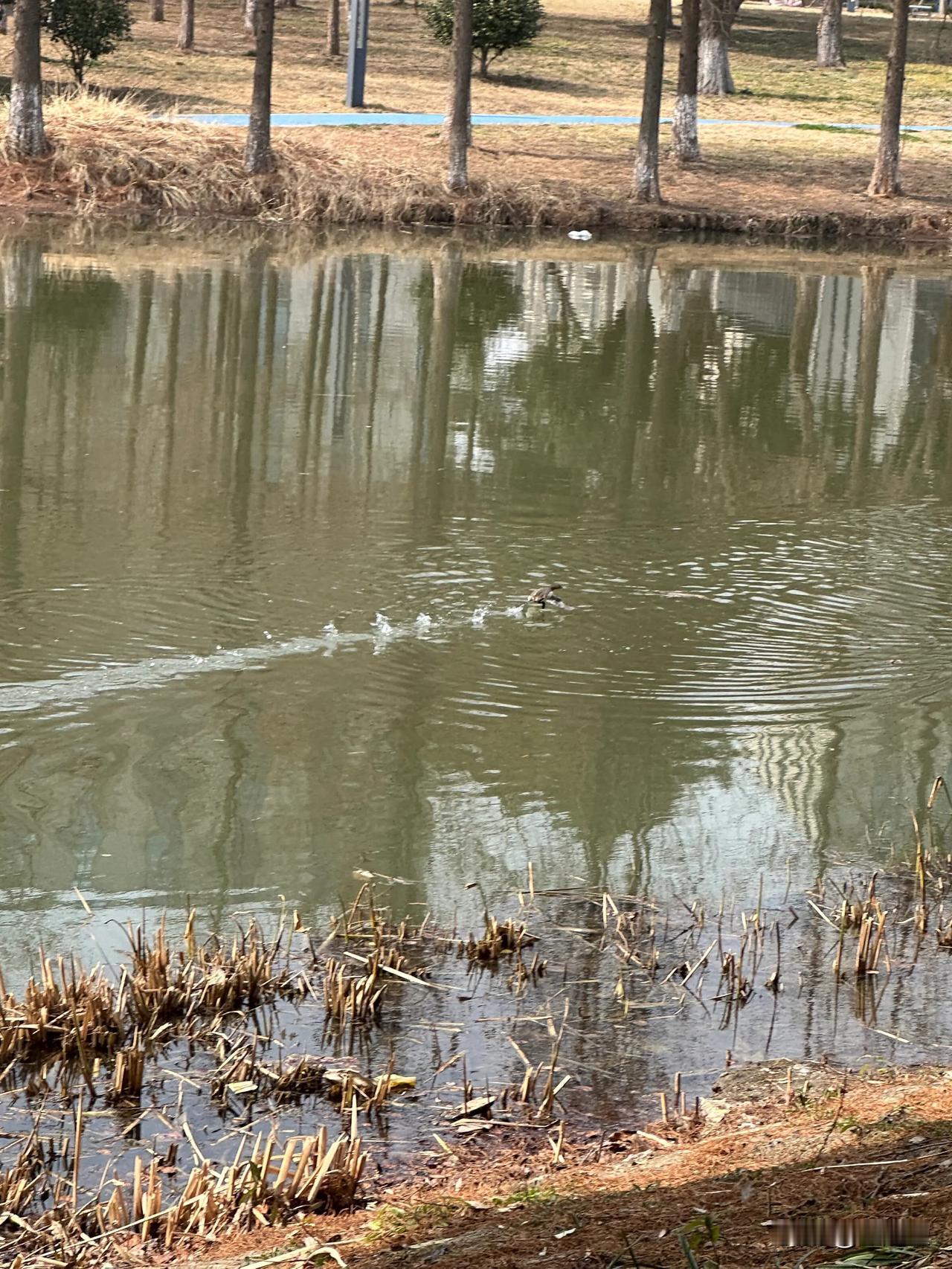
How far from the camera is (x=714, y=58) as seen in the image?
5334cm

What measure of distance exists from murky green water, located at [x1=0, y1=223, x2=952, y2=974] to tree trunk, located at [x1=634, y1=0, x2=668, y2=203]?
1510cm

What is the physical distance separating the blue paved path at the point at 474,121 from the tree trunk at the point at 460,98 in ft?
17.9

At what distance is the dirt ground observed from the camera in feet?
14.2

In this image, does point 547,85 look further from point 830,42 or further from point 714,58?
point 830,42

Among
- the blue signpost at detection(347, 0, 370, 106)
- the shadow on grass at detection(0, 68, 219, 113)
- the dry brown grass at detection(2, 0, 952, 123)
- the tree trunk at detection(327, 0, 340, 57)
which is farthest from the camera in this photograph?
the tree trunk at detection(327, 0, 340, 57)

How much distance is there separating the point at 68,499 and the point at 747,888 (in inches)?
282

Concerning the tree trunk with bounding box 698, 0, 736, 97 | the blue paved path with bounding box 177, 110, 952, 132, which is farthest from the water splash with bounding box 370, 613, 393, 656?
the tree trunk with bounding box 698, 0, 736, 97

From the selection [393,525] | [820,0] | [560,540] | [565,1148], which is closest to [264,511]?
[393,525]

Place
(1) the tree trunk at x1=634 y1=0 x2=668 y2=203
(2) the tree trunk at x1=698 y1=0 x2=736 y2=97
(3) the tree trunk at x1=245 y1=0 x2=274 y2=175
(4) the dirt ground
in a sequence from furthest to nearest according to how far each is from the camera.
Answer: (2) the tree trunk at x1=698 y1=0 x2=736 y2=97 < (1) the tree trunk at x1=634 y1=0 x2=668 y2=203 < (3) the tree trunk at x1=245 y1=0 x2=274 y2=175 < (4) the dirt ground

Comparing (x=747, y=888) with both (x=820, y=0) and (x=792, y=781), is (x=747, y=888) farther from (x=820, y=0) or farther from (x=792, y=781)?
(x=820, y=0)

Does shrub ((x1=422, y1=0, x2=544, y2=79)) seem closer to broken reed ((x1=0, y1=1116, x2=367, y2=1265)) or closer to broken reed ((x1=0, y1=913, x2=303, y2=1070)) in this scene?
broken reed ((x1=0, y1=913, x2=303, y2=1070))

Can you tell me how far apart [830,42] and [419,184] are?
30759 mm

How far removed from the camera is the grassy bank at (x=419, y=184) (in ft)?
111

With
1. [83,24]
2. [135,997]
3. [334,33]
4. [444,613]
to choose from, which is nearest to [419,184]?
[83,24]
